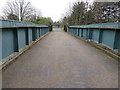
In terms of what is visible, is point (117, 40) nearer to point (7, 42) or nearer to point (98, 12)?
point (7, 42)

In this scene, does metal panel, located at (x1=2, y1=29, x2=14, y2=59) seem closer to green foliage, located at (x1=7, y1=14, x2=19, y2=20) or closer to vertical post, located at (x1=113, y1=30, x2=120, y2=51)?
vertical post, located at (x1=113, y1=30, x2=120, y2=51)

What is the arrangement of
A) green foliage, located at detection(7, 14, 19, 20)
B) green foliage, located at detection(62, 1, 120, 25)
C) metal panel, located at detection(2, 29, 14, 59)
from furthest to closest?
green foliage, located at detection(7, 14, 19, 20)
green foliage, located at detection(62, 1, 120, 25)
metal panel, located at detection(2, 29, 14, 59)

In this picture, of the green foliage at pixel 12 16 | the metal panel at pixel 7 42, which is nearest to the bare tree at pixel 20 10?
the green foliage at pixel 12 16

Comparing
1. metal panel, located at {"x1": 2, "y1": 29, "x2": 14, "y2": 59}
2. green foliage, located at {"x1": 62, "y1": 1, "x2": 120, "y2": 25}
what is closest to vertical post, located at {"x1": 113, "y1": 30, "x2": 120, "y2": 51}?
metal panel, located at {"x1": 2, "y1": 29, "x2": 14, "y2": 59}

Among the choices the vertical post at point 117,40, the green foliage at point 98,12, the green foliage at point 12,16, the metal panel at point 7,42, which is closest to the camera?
the metal panel at point 7,42

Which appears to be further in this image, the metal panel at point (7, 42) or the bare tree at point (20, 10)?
the bare tree at point (20, 10)

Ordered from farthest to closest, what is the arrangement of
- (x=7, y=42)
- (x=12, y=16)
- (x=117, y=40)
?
(x=12, y=16), (x=117, y=40), (x=7, y=42)

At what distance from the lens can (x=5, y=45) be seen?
18.5 ft

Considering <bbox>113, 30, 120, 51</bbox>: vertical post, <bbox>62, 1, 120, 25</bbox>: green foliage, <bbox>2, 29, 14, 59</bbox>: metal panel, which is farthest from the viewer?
<bbox>62, 1, 120, 25</bbox>: green foliage

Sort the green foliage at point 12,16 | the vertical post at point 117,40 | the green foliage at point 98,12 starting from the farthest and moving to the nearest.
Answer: the green foliage at point 12,16
the green foliage at point 98,12
the vertical post at point 117,40

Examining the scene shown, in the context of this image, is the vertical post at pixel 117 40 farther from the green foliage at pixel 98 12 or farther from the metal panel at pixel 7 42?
the green foliage at pixel 98 12

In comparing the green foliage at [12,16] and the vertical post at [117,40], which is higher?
the green foliage at [12,16]

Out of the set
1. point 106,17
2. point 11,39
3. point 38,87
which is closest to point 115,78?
point 38,87

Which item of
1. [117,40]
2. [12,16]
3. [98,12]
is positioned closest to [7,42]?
[117,40]
